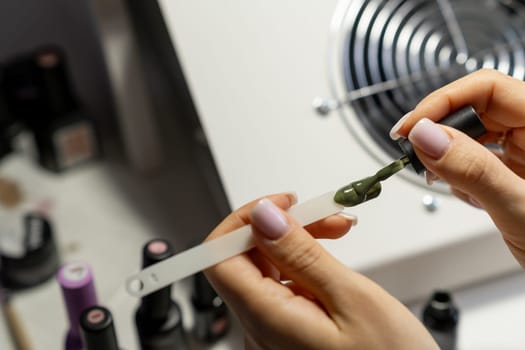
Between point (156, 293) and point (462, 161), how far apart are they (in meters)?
0.27

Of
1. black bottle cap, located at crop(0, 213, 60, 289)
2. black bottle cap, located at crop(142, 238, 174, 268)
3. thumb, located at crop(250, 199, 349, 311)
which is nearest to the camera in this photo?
thumb, located at crop(250, 199, 349, 311)

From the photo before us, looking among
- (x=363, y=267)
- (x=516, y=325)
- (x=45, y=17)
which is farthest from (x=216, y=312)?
(x=45, y=17)

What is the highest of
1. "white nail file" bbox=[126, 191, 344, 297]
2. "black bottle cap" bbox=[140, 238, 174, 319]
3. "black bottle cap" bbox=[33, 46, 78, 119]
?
"black bottle cap" bbox=[33, 46, 78, 119]

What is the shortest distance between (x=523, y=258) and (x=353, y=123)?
19 centimetres

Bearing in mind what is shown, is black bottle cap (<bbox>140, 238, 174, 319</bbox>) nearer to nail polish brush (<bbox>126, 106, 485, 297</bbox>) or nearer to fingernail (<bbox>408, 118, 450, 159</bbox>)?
nail polish brush (<bbox>126, 106, 485, 297</bbox>)

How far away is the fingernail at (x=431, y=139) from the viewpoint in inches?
20.0

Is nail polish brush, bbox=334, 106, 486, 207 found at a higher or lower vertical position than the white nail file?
higher

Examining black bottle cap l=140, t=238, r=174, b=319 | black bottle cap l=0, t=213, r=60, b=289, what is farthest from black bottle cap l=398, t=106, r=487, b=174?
black bottle cap l=0, t=213, r=60, b=289

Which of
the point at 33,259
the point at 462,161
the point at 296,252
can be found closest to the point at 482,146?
the point at 462,161

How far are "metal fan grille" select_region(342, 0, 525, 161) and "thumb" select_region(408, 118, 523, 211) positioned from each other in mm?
173

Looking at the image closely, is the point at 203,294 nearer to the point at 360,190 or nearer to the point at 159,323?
the point at 159,323

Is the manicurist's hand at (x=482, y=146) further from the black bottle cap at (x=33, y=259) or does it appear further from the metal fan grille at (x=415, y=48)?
the black bottle cap at (x=33, y=259)

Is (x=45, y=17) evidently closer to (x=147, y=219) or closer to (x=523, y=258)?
(x=147, y=219)

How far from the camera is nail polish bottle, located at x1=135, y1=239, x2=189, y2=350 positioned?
0.65 m
